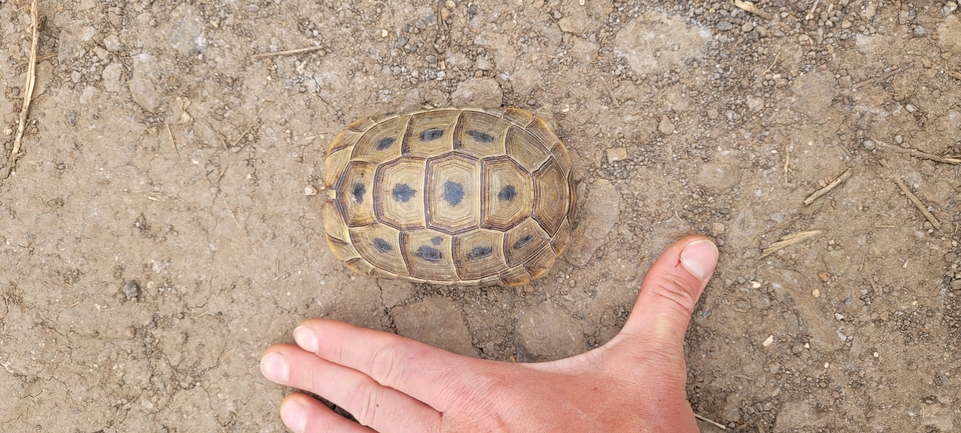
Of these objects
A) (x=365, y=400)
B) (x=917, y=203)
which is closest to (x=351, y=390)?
(x=365, y=400)

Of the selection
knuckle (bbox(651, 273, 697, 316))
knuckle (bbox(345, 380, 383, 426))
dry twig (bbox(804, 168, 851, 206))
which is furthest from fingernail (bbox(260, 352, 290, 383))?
dry twig (bbox(804, 168, 851, 206))

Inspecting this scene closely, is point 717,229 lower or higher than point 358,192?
lower

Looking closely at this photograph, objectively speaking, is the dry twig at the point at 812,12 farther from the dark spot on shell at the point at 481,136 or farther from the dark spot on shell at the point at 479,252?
the dark spot on shell at the point at 479,252

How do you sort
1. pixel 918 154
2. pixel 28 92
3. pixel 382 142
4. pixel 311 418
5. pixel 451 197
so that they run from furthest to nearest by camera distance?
1. pixel 28 92
2. pixel 311 418
3. pixel 918 154
4. pixel 382 142
5. pixel 451 197

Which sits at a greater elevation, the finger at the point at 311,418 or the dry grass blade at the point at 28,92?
the dry grass blade at the point at 28,92

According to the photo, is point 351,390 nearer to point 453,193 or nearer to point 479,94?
point 453,193

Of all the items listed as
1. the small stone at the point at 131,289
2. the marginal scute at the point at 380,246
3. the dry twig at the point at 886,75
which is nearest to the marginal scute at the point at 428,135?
the marginal scute at the point at 380,246
